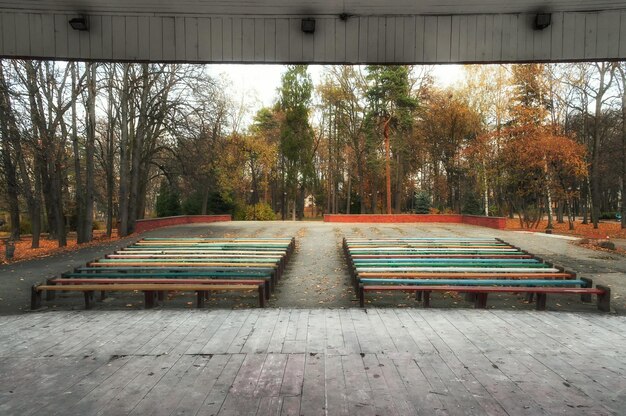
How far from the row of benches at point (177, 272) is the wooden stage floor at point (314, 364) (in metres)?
0.67

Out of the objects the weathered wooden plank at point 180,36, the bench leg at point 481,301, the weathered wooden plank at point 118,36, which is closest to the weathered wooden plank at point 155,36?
the weathered wooden plank at point 180,36

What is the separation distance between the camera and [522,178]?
25312 millimetres

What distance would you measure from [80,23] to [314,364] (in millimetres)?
4880

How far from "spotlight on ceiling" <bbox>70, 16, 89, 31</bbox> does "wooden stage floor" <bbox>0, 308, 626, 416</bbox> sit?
3877 mm

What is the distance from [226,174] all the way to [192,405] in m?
33.5

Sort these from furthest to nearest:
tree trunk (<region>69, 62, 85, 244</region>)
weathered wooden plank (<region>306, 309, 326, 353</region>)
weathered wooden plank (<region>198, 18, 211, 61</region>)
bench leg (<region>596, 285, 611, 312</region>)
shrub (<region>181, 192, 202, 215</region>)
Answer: shrub (<region>181, 192, 202, 215</region>) → tree trunk (<region>69, 62, 85, 244</region>) → bench leg (<region>596, 285, 611, 312</region>) → weathered wooden plank (<region>198, 18, 211, 61</region>) → weathered wooden plank (<region>306, 309, 326, 353</region>)

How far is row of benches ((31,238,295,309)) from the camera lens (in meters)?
7.00

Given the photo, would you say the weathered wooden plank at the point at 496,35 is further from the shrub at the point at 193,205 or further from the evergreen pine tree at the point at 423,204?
the shrub at the point at 193,205

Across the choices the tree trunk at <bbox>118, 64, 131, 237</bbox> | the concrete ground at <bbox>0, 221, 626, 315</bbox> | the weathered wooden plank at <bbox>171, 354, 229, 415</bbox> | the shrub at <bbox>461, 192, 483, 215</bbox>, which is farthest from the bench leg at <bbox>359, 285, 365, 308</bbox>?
the shrub at <bbox>461, 192, 483, 215</bbox>

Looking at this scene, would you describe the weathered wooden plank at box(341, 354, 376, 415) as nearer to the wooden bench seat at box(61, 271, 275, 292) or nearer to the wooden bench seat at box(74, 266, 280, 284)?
the wooden bench seat at box(61, 271, 275, 292)

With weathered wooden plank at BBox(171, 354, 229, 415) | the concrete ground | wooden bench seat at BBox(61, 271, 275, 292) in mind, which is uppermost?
wooden bench seat at BBox(61, 271, 275, 292)

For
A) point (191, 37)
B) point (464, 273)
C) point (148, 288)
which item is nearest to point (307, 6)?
point (191, 37)

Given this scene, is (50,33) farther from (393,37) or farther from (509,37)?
(509,37)

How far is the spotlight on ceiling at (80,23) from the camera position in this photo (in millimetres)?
5094
